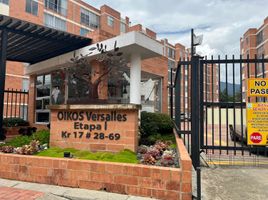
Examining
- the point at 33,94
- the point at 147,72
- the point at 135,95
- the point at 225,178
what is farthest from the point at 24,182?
the point at 33,94

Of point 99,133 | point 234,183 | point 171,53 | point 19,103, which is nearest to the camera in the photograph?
point 234,183

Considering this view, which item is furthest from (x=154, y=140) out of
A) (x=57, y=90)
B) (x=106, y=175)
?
(x=57, y=90)

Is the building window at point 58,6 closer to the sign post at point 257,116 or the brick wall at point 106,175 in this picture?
the brick wall at point 106,175

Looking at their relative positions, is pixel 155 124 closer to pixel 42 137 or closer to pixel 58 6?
pixel 42 137

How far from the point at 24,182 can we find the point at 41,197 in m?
1.14

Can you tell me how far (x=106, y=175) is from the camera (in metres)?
4.37

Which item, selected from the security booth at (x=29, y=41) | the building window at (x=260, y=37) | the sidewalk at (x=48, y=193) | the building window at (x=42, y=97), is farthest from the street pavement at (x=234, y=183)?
the building window at (x=260, y=37)

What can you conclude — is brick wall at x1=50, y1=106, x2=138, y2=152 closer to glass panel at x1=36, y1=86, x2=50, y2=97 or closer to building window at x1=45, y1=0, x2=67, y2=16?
glass panel at x1=36, y1=86, x2=50, y2=97

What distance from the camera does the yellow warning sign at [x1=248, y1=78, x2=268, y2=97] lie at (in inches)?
225

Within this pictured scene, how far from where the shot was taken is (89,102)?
638 centimetres

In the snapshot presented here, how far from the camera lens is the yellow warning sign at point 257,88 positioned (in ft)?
18.7

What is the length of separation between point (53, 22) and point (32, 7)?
3530 mm

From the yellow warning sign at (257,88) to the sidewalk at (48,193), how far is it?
151 inches

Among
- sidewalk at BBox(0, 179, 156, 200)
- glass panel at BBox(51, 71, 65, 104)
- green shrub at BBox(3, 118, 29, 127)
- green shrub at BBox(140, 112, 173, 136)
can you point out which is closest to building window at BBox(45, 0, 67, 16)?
glass panel at BBox(51, 71, 65, 104)
